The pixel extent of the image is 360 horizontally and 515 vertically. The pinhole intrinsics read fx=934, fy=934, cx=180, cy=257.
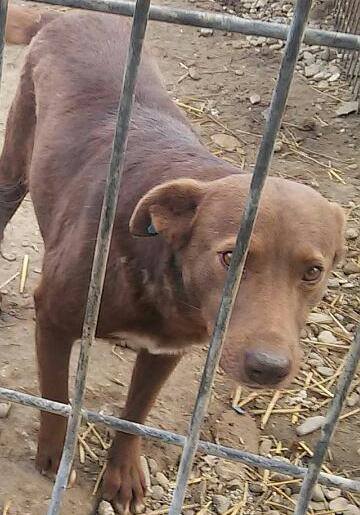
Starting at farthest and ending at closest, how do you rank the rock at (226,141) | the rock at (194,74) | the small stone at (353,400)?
1. the rock at (194,74)
2. the rock at (226,141)
3. the small stone at (353,400)

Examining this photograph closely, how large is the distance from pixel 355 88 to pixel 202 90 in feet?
3.40

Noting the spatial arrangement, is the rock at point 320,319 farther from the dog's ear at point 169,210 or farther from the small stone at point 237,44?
the small stone at point 237,44

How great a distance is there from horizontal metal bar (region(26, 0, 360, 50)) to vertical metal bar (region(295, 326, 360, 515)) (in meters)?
0.52

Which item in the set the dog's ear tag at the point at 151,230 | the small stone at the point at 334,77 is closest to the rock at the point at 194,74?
the small stone at the point at 334,77

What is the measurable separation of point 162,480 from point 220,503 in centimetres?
22

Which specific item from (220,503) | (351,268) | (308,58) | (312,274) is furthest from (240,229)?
(308,58)

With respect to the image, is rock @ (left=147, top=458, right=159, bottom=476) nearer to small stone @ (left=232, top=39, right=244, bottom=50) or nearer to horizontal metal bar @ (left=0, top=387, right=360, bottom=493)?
horizontal metal bar @ (left=0, top=387, right=360, bottom=493)

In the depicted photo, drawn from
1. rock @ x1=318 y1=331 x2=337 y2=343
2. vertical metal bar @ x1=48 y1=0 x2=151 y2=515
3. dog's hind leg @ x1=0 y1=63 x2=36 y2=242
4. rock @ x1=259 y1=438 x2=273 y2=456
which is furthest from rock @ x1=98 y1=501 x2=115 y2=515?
rock @ x1=318 y1=331 x2=337 y2=343

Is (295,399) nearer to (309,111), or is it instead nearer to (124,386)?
(124,386)

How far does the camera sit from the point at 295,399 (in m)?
3.75

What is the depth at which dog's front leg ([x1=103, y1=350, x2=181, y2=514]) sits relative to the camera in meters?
3.09

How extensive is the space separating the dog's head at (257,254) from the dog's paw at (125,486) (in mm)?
782

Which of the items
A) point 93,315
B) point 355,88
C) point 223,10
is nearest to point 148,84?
point 93,315

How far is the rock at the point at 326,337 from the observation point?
13.5 feet
